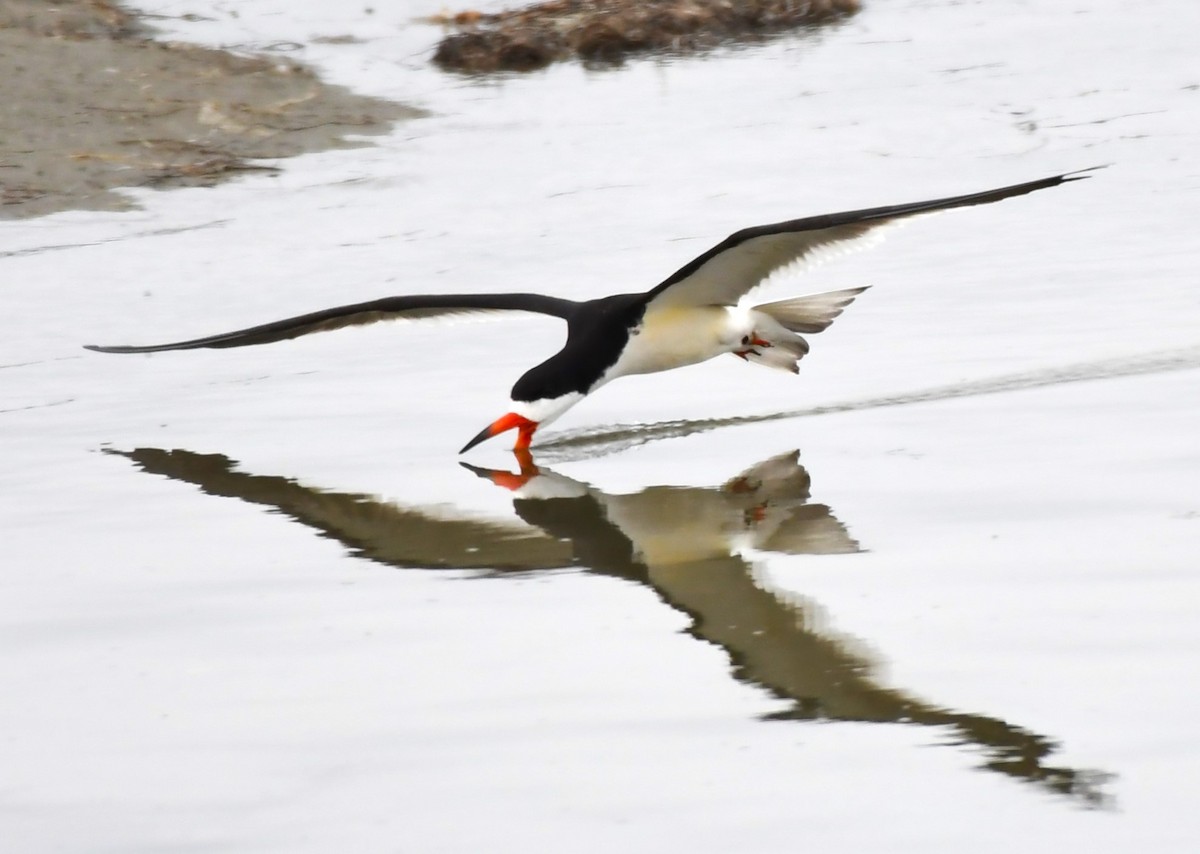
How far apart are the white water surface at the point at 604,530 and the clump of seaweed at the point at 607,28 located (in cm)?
417

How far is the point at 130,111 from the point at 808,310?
759 cm

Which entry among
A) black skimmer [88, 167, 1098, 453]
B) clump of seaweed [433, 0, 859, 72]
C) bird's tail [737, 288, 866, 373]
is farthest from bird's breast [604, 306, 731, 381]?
clump of seaweed [433, 0, 859, 72]

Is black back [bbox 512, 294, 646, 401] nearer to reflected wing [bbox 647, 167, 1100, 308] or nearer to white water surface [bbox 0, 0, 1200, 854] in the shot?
reflected wing [bbox 647, 167, 1100, 308]

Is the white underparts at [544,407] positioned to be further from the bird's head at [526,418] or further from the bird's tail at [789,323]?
the bird's tail at [789,323]

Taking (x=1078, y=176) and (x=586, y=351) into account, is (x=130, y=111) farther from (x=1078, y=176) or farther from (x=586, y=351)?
(x=1078, y=176)

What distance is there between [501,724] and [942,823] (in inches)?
43.7

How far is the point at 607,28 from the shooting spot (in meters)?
17.8

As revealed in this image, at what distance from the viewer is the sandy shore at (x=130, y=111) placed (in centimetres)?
1248

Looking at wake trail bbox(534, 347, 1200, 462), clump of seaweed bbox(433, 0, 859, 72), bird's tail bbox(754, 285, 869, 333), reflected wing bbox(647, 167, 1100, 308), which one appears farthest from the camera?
clump of seaweed bbox(433, 0, 859, 72)

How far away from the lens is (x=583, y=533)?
237 inches

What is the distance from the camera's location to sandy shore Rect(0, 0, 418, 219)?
1248 cm

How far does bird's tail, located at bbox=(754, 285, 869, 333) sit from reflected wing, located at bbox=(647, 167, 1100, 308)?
5.9 inches

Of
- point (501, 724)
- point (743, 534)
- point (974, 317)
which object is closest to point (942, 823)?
point (501, 724)

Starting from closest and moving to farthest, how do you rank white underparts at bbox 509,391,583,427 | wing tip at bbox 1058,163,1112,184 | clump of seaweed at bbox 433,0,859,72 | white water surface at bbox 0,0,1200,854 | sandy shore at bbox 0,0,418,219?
white water surface at bbox 0,0,1200,854
wing tip at bbox 1058,163,1112,184
white underparts at bbox 509,391,583,427
sandy shore at bbox 0,0,418,219
clump of seaweed at bbox 433,0,859,72
